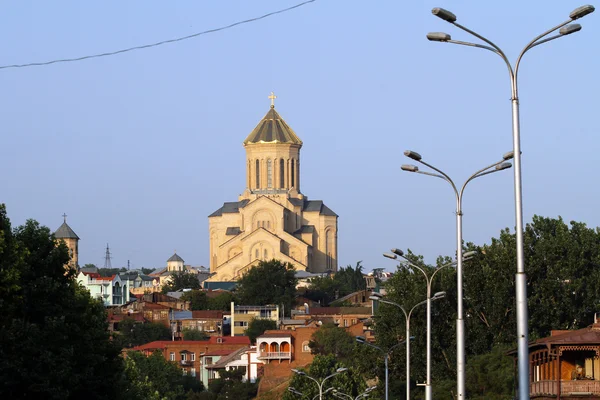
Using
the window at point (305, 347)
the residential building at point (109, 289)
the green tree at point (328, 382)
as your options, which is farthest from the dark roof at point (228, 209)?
the green tree at point (328, 382)

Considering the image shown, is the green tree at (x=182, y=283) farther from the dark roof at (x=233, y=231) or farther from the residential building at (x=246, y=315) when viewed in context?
the residential building at (x=246, y=315)

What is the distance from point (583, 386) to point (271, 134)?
381 ft

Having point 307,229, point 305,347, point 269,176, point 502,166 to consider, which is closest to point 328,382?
point 305,347

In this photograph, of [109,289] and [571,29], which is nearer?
[571,29]

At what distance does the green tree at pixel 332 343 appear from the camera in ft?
318

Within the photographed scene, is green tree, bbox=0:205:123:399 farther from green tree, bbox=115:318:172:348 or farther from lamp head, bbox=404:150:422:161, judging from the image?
green tree, bbox=115:318:172:348

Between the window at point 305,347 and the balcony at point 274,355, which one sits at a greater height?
the window at point 305,347

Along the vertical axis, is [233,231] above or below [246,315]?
above

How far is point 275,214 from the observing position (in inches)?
Result: 6004

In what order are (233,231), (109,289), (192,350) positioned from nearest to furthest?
(192,350) → (109,289) → (233,231)

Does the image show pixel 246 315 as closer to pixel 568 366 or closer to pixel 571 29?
pixel 568 366

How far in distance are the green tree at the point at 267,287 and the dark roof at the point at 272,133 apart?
3018 cm

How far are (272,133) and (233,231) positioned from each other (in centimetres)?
1082

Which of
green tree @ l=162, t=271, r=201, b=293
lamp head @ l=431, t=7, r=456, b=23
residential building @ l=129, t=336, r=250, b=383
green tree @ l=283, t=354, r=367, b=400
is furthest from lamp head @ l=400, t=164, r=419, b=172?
green tree @ l=162, t=271, r=201, b=293
